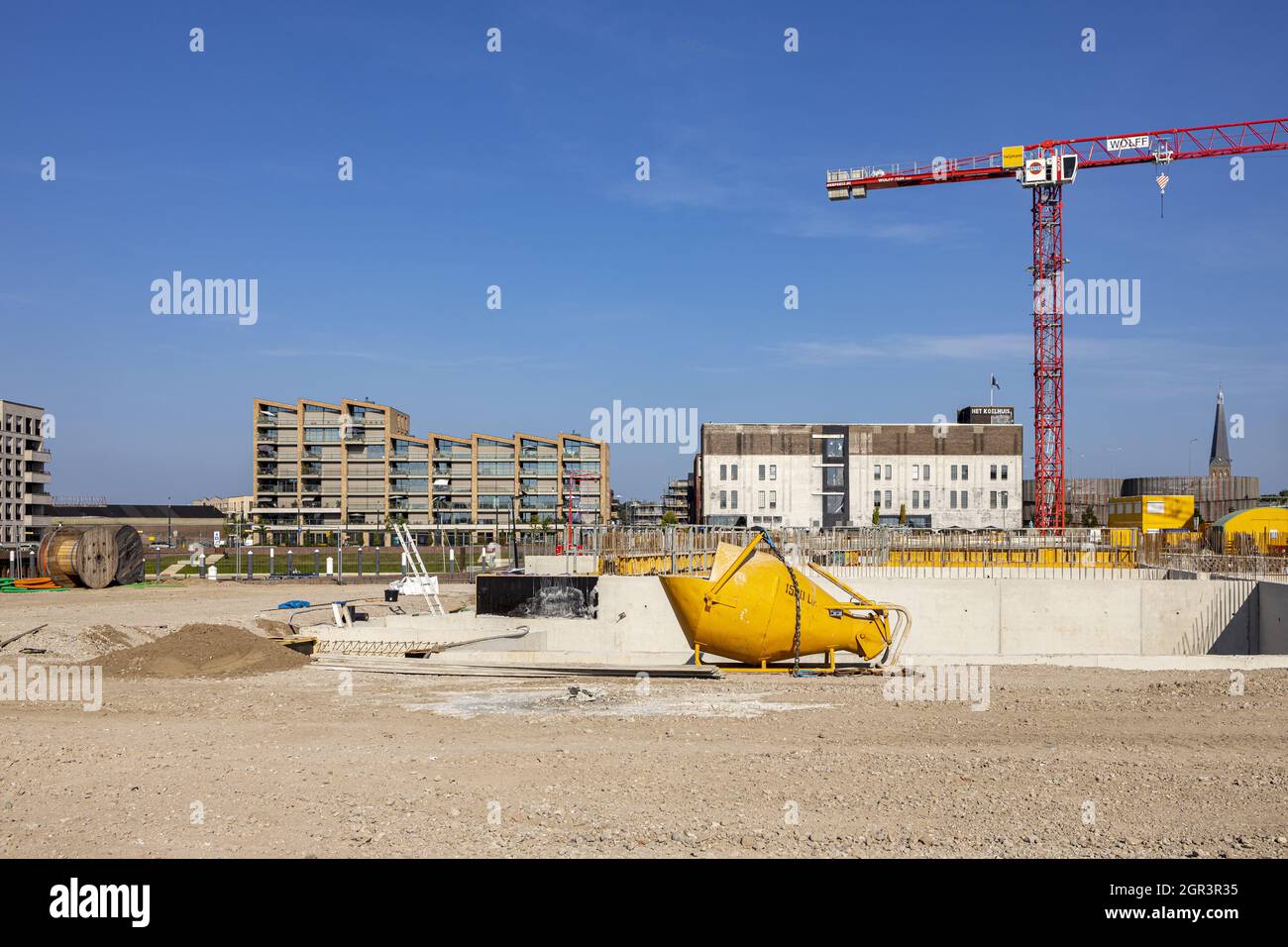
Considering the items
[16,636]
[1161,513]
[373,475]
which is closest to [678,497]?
[373,475]

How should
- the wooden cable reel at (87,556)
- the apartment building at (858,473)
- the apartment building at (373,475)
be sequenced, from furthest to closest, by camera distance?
the apartment building at (373,475), the apartment building at (858,473), the wooden cable reel at (87,556)

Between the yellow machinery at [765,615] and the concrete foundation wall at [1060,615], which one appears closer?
the yellow machinery at [765,615]

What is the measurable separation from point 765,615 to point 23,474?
8920cm

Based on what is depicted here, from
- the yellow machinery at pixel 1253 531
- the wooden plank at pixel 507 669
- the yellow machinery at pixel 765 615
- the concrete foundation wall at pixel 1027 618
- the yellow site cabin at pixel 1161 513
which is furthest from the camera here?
the yellow site cabin at pixel 1161 513

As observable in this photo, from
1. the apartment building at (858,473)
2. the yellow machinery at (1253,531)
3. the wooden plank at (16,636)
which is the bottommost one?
the wooden plank at (16,636)

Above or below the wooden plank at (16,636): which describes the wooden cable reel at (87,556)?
above

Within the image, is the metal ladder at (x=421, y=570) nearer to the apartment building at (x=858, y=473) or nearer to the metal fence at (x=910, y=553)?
the metal fence at (x=910, y=553)

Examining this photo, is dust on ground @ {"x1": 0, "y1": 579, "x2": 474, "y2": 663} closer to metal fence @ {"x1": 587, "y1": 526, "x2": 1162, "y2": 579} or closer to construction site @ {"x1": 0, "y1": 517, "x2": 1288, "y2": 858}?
construction site @ {"x1": 0, "y1": 517, "x2": 1288, "y2": 858}

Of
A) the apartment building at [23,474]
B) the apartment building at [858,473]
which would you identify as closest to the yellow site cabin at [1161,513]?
the apartment building at [858,473]

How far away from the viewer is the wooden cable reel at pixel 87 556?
134 ft

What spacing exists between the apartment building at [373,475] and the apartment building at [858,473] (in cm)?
2770

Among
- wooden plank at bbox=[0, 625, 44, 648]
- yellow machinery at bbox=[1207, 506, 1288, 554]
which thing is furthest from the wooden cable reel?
yellow machinery at bbox=[1207, 506, 1288, 554]
